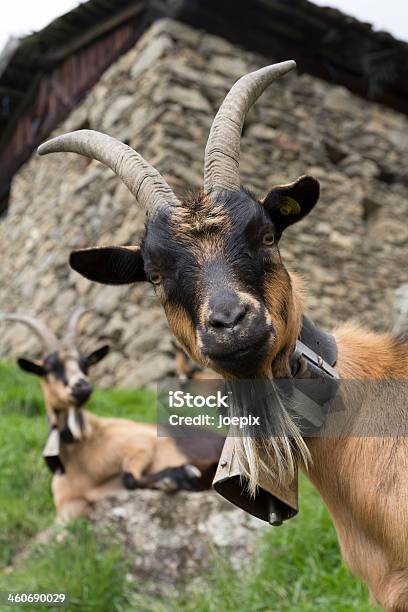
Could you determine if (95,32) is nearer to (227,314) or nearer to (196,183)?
(196,183)

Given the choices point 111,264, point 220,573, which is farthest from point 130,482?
point 111,264

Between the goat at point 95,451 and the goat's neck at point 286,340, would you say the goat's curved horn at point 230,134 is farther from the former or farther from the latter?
the goat at point 95,451

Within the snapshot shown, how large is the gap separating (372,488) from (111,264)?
1315mm

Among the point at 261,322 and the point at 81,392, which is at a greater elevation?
the point at 261,322

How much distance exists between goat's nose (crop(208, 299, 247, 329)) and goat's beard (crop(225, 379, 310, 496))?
0.29 meters

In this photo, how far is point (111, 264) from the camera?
10.4 feet

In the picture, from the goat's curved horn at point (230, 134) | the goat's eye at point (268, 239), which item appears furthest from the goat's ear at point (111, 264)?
the goat's eye at point (268, 239)

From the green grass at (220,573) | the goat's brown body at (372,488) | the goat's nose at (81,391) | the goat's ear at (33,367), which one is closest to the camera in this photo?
the goat's brown body at (372,488)

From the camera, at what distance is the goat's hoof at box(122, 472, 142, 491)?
5859 millimetres

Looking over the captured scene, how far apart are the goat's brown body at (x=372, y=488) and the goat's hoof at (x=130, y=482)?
317 centimetres

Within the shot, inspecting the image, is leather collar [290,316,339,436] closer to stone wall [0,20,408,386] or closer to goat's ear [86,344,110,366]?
goat's ear [86,344,110,366]

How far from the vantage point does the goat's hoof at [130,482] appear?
5859mm

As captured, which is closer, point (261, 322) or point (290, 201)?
point (261, 322)

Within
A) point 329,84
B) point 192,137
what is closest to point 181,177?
point 192,137
